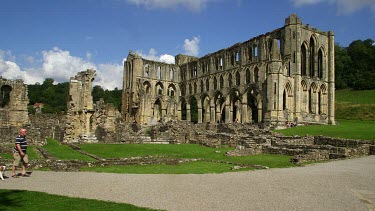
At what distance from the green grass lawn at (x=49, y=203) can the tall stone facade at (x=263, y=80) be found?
33.3 metres

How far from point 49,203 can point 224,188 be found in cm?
441

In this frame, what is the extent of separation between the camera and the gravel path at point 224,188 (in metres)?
7.57

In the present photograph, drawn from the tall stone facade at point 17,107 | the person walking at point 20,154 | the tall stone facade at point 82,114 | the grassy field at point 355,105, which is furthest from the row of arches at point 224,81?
the person walking at point 20,154

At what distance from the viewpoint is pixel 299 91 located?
43656 millimetres

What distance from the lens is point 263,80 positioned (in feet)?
150

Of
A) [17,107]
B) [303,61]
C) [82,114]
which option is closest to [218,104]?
[303,61]

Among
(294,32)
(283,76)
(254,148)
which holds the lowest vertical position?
(254,148)

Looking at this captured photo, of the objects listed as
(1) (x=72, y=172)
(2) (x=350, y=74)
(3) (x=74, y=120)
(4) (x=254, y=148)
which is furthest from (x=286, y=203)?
(2) (x=350, y=74)

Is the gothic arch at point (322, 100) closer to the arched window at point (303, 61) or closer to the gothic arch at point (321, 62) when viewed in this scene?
the gothic arch at point (321, 62)

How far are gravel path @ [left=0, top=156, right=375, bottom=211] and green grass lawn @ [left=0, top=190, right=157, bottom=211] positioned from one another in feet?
1.56

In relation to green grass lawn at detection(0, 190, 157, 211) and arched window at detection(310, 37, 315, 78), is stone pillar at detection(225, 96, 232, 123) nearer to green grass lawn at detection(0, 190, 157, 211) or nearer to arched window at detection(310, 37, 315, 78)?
arched window at detection(310, 37, 315, 78)

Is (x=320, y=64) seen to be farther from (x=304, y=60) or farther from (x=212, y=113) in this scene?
(x=212, y=113)

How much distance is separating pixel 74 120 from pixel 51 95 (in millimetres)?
72428

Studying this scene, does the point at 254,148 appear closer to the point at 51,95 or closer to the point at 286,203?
the point at 286,203
